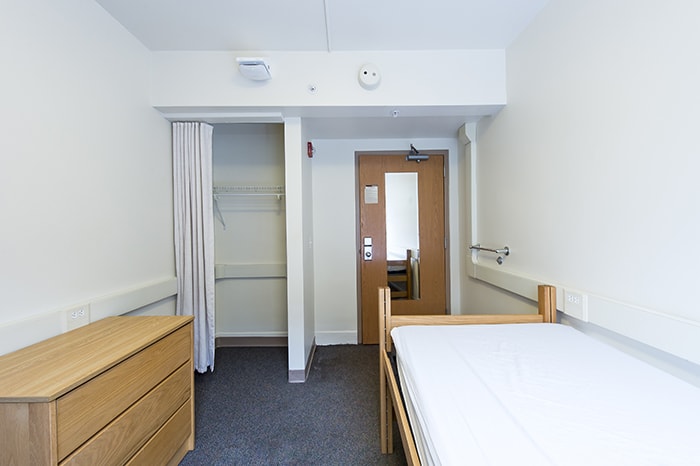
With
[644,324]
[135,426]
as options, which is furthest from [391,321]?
[135,426]

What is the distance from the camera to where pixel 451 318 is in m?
1.67

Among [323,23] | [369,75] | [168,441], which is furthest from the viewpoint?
[369,75]

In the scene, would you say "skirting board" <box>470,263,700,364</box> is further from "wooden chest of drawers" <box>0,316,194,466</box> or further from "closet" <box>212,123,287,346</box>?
"closet" <box>212,123,287,346</box>

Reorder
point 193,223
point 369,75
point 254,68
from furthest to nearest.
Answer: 1. point 193,223
2. point 369,75
3. point 254,68

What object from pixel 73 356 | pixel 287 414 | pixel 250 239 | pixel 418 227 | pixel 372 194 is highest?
pixel 372 194

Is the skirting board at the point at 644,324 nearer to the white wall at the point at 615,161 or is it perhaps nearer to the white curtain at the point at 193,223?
the white wall at the point at 615,161

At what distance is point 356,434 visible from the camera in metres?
1.82

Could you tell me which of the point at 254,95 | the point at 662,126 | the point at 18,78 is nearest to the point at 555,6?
the point at 662,126

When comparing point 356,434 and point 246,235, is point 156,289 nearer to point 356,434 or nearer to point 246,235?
point 246,235

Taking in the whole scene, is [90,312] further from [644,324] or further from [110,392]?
[644,324]

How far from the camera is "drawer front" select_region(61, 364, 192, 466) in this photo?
3.41ft

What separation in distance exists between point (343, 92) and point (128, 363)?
1.99 m

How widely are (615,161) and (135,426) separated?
2322mm

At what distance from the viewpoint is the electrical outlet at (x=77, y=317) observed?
1441 millimetres
